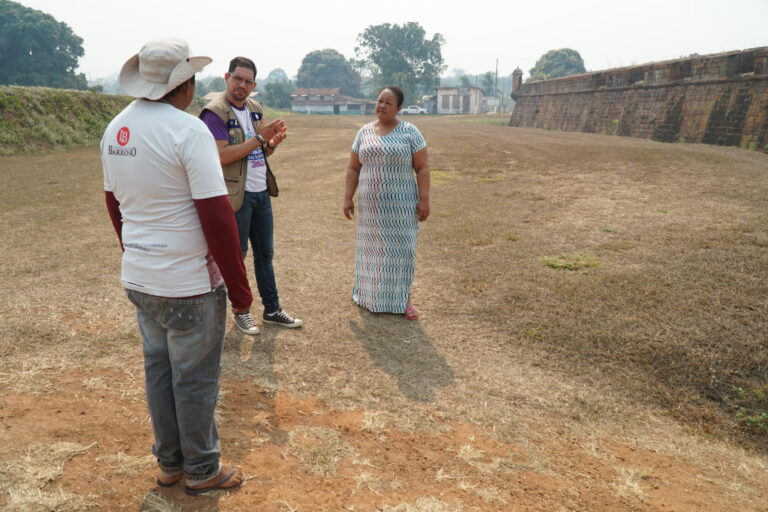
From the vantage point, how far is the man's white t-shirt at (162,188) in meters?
1.97

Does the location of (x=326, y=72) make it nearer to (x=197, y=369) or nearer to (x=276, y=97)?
(x=276, y=97)

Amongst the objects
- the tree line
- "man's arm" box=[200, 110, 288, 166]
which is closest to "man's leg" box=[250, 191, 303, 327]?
"man's arm" box=[200, 110, 288, 166]

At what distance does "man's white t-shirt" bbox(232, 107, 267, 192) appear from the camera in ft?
12.6

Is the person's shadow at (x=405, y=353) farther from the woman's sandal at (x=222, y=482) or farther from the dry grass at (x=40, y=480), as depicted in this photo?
the dry grass at (x=40, y=480)

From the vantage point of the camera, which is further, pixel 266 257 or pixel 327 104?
pixel 327 104

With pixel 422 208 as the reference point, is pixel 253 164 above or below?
above

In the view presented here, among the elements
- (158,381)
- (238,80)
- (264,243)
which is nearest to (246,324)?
(264,243)

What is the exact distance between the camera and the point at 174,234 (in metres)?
2.06

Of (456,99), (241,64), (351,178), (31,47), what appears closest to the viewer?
(241,64)

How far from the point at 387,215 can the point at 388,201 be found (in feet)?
0.40

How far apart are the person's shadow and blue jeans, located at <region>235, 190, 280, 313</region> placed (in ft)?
2.51

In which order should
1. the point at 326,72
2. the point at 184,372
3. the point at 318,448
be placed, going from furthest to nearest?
the point at 326,72 < the point at 318,448 < the point at 184,372

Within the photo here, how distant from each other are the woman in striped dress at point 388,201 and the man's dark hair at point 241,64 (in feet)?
3.30

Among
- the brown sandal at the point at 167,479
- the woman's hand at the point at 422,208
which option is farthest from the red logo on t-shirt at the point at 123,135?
the woman's hand at the point at 422,208
